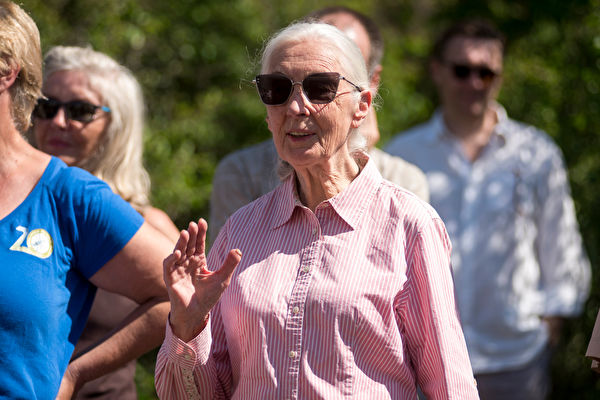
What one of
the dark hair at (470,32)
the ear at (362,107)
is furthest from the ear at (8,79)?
the dark hair at (470,32)

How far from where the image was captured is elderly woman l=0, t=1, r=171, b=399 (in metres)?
2.62

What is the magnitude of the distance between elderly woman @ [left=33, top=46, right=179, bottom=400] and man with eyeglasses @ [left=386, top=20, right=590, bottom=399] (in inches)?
79.5

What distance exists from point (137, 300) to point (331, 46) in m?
1.09

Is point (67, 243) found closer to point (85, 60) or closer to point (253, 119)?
point (85, 60)

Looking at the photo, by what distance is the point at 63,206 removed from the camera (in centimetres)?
277

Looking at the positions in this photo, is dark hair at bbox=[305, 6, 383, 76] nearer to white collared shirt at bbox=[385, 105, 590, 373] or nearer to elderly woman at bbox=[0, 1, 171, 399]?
white collared shirt at bbox=[385, 105, 590, 373]

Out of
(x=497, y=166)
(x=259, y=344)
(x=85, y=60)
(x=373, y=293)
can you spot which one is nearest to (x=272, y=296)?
(x=259, y=344)


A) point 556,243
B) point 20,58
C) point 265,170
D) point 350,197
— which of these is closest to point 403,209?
point 350,197

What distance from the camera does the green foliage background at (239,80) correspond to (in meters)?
6.93

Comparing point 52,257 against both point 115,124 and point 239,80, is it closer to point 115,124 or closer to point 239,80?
point 115,124

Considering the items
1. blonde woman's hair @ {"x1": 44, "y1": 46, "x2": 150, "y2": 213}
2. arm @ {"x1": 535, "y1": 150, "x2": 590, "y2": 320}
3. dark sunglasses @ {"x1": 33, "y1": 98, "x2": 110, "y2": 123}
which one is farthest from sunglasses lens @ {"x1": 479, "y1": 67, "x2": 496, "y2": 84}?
dark sunglasses @ {"x1": 33, "y1": 98, "x2": 110, "y2": 123}

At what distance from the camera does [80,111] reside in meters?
3.72

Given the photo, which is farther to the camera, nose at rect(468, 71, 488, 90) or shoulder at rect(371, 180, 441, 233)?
nose at rect(468, 71, 488, 90)

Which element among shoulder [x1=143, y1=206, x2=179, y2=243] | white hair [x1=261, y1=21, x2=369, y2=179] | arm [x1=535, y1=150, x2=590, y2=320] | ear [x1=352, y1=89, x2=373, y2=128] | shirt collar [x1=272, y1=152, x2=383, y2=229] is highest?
white hair [x1=261, y1=21, x2=369, y2=179]
